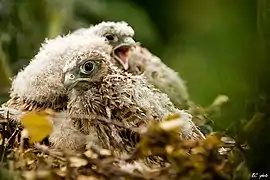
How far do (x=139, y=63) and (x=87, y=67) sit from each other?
0.74 metres

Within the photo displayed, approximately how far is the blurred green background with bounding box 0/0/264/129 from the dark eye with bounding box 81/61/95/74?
0.78ft

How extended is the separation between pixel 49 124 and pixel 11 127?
0.59m

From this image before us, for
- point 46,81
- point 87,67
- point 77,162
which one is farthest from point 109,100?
point 77,162

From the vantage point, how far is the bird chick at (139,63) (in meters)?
2.46

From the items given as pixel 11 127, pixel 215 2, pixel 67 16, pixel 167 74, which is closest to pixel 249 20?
pixel 215 2

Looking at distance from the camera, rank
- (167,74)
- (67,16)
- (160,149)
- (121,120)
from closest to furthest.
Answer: (160,149)
(121,120)
(167,74)
(67,16)

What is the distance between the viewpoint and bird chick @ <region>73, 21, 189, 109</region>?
8.07ft

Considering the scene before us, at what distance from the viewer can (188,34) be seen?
1944mm

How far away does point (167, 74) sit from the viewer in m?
2.56

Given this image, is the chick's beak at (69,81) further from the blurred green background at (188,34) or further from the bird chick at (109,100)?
the blurred green background at (188,34)

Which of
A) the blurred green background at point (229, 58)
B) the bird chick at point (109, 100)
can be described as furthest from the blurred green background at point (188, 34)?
the bird chick at point (109, 100)

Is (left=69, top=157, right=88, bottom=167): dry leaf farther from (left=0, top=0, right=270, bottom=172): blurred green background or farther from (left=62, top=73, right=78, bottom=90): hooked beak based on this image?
(left=62, top=73, right=78, bottom=90): hooked beak

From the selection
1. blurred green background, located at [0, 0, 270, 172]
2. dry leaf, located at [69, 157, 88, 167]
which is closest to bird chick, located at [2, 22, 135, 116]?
blurred green background, located at [0, 0, 270, 172]

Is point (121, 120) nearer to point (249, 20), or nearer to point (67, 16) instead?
point (249, 20)
